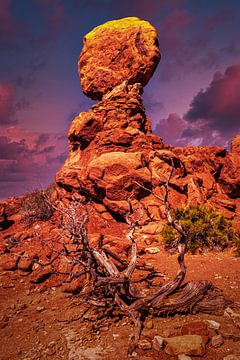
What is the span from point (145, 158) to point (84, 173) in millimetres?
3396

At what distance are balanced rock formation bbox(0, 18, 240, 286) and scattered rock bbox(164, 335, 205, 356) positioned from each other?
4841 millimetres

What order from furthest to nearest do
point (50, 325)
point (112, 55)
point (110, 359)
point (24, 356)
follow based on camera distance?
point (112, 55) < point (50, 325) < point (24, 356) < point (110, 359)

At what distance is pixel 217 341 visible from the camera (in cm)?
353

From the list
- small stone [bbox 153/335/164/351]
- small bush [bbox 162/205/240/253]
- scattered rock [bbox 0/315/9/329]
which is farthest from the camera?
small bush [bbox 162/205/240/253]

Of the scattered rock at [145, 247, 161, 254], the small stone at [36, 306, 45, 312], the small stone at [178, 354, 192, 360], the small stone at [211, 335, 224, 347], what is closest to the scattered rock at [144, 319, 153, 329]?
the small stone at [178, 354, 192, 360]

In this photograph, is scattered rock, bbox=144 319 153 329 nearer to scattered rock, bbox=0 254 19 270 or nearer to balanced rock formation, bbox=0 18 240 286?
balanced rock formation, bbox=0 18 240 286

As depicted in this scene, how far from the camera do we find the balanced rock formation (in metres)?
11.3

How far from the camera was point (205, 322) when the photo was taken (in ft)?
13.6

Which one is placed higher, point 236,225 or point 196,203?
point 196,203

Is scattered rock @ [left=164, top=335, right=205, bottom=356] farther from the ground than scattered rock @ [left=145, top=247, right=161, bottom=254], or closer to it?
closer to it

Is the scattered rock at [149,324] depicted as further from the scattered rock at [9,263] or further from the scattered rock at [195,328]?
the scattered rock at [9,263]

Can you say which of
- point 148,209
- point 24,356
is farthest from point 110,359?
point 148,209

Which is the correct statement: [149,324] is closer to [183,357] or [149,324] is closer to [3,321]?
[183,357]

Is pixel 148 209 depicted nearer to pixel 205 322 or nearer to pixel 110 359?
pixel 205 322
